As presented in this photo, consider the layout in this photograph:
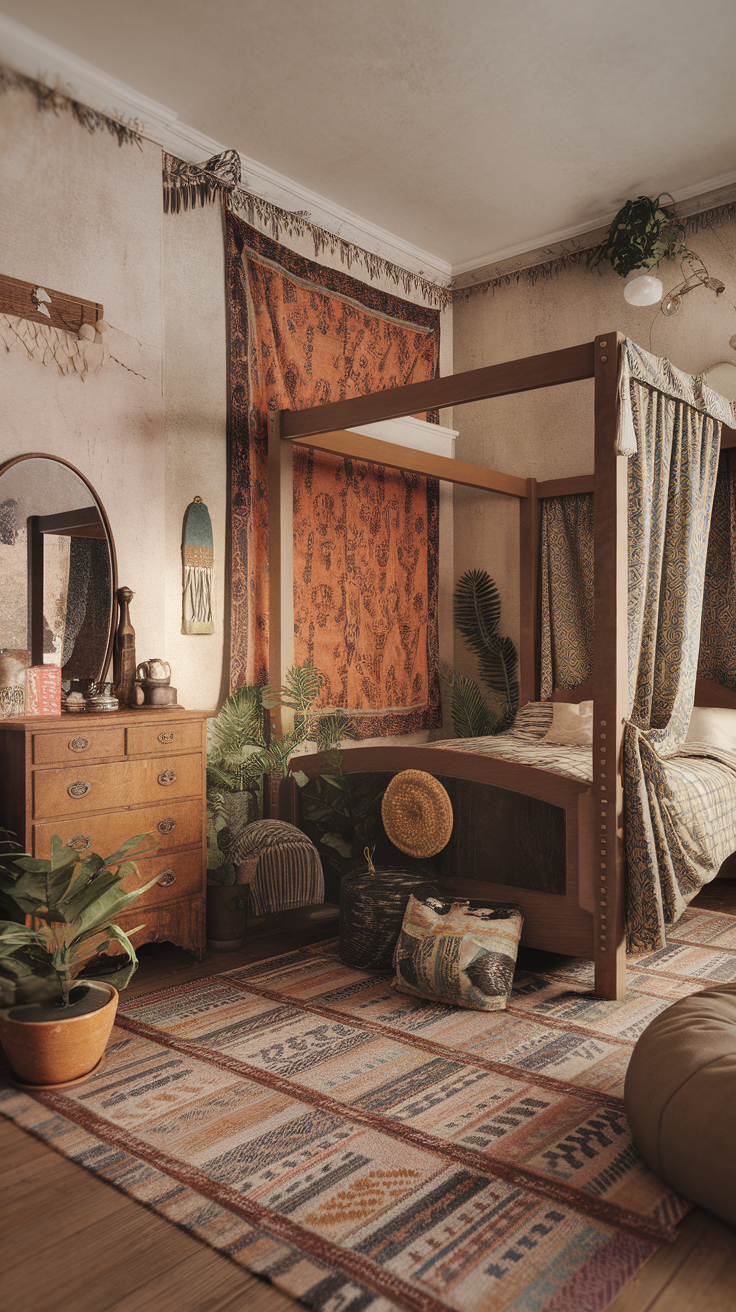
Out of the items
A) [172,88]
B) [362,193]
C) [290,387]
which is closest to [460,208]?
[362,193]

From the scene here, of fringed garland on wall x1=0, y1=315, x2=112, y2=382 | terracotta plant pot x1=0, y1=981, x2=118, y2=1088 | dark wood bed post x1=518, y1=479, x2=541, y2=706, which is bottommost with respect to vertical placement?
terracotta plant pot x1=0, y1=981, x2=118, y2=1088

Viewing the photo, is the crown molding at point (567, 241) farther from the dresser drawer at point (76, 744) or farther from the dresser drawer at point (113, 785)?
the dresser drawer at point (76, 744)

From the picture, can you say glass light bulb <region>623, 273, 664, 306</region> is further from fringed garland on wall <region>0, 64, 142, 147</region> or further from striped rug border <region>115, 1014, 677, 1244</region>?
striped rug border <region>115, 1014, 677, 1244</region>

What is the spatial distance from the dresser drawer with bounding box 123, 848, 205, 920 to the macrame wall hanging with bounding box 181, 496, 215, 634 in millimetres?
1140

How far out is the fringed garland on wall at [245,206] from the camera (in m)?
3.96

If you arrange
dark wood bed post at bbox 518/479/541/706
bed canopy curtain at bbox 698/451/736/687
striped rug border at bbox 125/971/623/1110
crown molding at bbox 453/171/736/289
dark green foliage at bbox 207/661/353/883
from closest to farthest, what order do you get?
striped rug border at bbox 125/971/623/1110
dark green foliage at bbox 207/661/353/883
bed canopy curtain at bbox 698/451/736/687
crown molding at bbox 453/171/736/289
dark wood bed post at bbox 518/479/541/706

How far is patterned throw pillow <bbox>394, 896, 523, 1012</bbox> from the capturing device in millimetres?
2764

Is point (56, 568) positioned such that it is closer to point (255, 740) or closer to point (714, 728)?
point (255, 740)

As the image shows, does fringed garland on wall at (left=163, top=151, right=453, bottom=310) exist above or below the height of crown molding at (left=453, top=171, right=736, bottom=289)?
below

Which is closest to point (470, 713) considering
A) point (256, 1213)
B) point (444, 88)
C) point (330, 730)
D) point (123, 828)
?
point (330, 730)

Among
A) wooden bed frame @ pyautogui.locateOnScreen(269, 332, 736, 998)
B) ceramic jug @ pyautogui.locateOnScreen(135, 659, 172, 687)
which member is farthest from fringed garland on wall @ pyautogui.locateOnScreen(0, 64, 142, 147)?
ceramic jug @ pyautogui.locateOnScreen(135, 659, 172, 687)

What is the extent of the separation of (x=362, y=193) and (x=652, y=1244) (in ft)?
15.3

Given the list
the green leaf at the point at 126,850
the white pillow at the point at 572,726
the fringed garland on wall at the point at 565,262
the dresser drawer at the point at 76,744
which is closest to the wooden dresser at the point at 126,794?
the dresser drawer at the point at 76,744

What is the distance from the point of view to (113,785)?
300 cm
